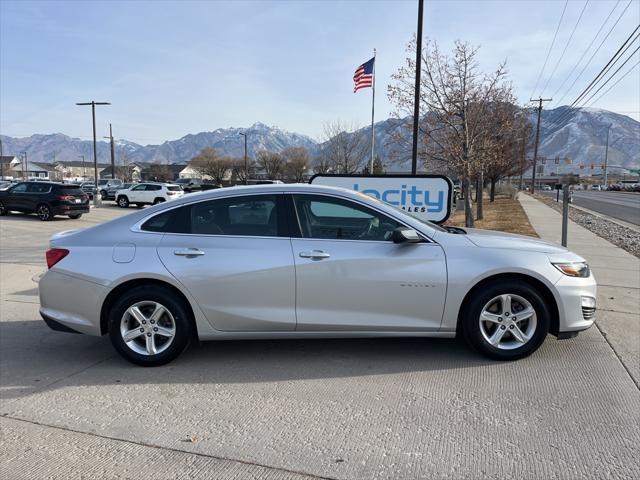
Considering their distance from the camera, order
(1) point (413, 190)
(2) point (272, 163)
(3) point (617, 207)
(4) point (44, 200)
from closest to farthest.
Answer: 1. (1) point (413, 190)
2. (4) point (44, 200)
3. (3) point (617, 207)
4. (2) point (272, 163)

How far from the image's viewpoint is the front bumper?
4070 millimetres

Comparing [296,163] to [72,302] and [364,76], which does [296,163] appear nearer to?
[364,76]

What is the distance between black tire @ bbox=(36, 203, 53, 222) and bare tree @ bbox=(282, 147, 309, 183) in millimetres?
47086

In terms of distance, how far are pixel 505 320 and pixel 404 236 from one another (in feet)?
3.76

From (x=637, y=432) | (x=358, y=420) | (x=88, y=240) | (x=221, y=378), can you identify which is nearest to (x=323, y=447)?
(x=358, y=420)

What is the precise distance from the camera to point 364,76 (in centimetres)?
2292

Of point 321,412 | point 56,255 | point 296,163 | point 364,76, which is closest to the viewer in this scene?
point 321,412

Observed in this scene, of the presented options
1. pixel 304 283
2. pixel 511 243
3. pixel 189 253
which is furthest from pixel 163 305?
pixel 511 243

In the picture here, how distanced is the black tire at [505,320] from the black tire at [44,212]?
19.9 m

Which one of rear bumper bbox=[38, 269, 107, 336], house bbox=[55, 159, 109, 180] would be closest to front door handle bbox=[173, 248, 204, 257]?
rear bumper bbox=[38, 269, 107, 336]

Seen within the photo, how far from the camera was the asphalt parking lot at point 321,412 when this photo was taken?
2.75 m

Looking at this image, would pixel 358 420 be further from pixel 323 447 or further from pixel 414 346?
pixel 414 346

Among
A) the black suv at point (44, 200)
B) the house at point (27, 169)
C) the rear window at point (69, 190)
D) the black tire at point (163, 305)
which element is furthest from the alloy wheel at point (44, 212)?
the house at point (27, 169)

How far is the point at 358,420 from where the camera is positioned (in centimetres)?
324
